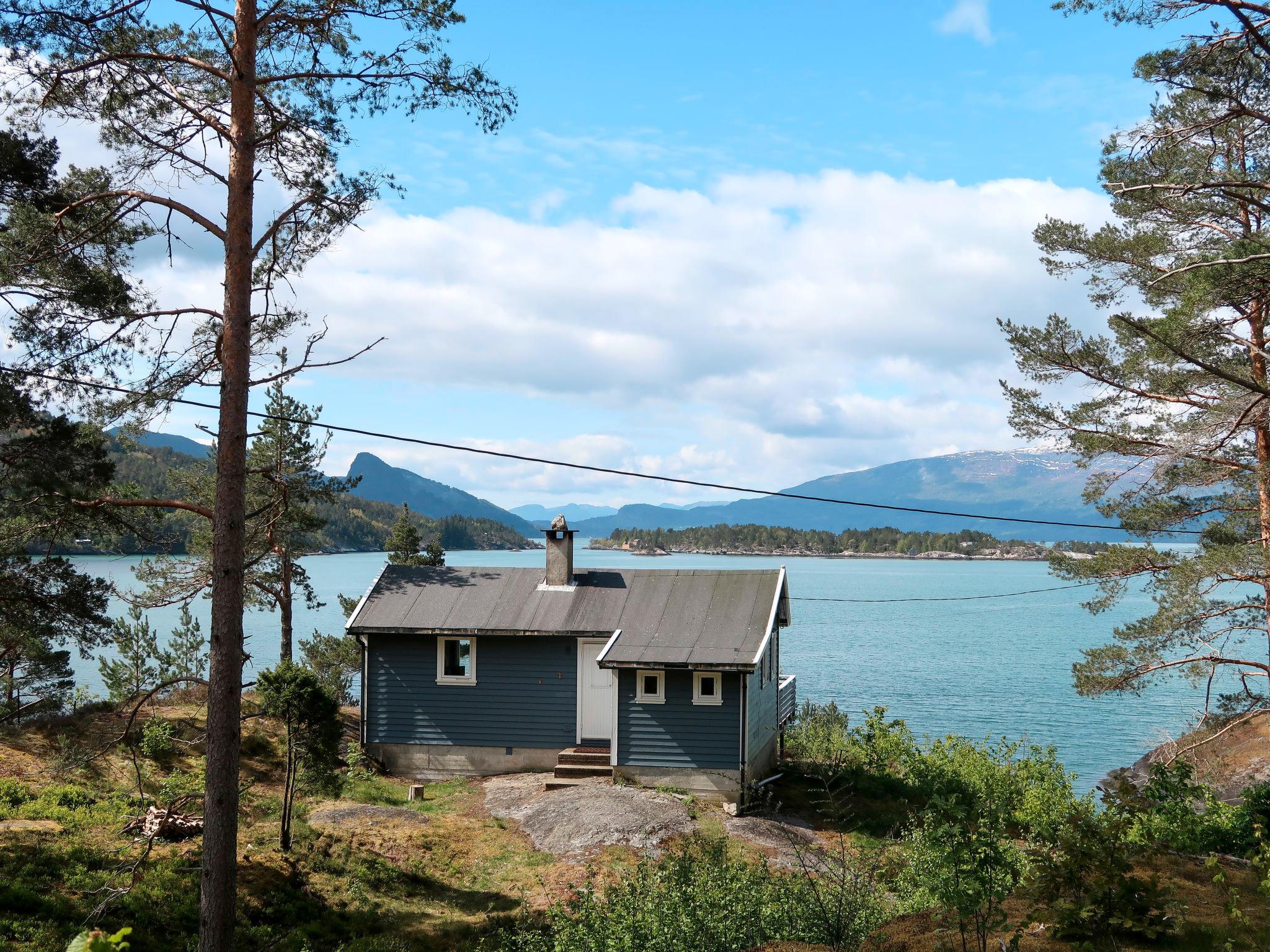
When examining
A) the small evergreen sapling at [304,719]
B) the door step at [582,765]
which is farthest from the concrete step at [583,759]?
the small evergreen sapling at [304,719]

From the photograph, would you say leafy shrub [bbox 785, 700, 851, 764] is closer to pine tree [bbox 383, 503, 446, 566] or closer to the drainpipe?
the drainpipe

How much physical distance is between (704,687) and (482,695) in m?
5.12

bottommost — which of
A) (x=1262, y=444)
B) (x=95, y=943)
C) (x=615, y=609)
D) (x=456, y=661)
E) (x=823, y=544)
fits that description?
(x=456, y=661)

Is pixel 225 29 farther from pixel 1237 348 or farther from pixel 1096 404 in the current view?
pixel 1237 348

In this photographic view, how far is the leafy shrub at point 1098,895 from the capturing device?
22.1ft

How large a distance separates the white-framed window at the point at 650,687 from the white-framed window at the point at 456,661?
390 centimetres

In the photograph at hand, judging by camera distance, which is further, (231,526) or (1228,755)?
(1228,755)

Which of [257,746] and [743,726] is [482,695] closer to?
[257,746]

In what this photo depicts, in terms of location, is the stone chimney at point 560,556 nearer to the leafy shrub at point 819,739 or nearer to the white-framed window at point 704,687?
the white-framed window at point 704,687

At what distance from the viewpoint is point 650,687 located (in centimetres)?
1928

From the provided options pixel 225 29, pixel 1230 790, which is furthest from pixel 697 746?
pixel 225 29

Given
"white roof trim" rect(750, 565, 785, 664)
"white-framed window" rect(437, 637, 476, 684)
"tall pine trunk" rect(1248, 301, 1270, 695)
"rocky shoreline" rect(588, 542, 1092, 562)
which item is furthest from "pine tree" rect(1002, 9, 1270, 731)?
"rocky shoreline" rect(588, 542, 1092, 562)

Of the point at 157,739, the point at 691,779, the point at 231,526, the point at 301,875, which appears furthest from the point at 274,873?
the point at 691,779

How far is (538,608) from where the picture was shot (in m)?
21.0
